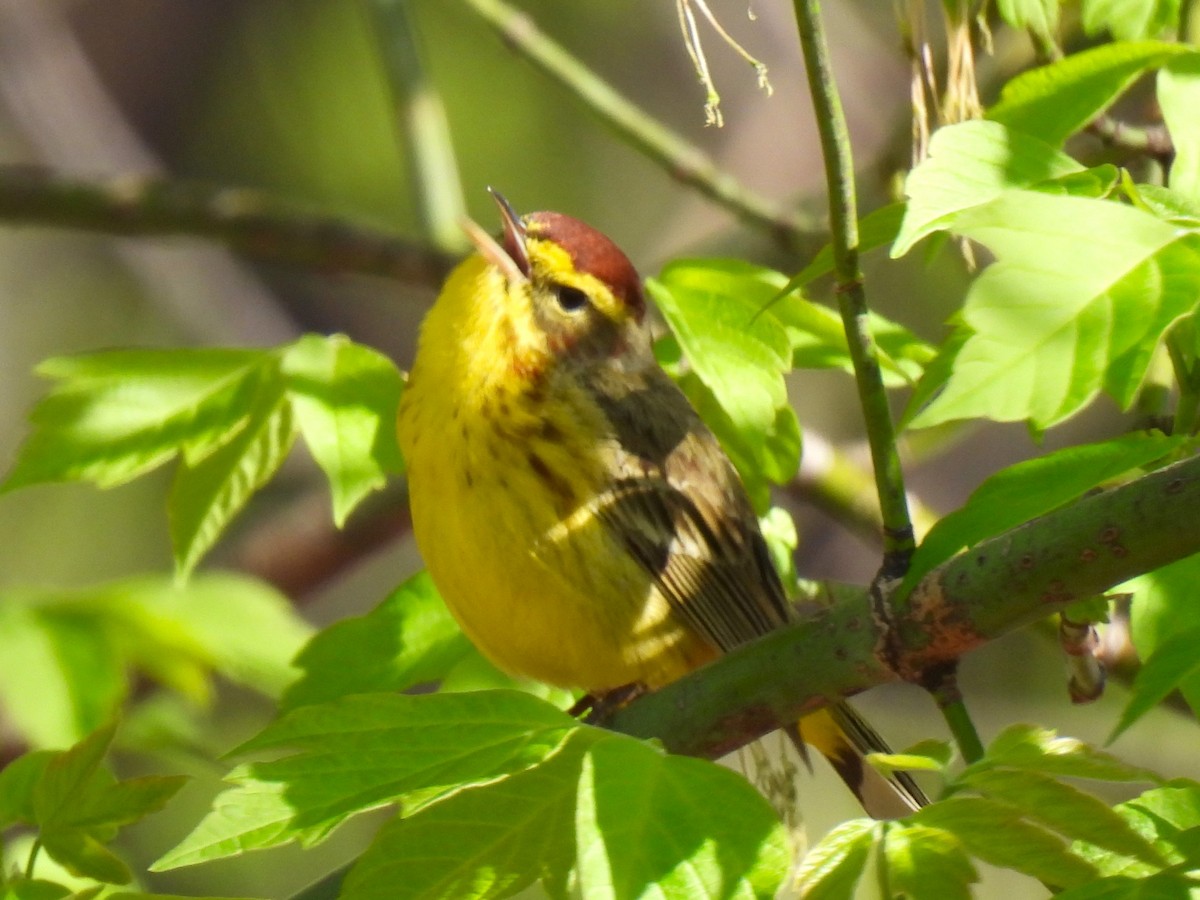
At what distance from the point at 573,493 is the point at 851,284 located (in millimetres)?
1250

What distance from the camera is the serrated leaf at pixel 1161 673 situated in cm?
165

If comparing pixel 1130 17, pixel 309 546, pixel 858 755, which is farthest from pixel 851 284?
pixel 309 546

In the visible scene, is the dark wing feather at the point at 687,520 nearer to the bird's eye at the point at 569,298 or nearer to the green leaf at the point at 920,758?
the bird's eye at the point at 569,298

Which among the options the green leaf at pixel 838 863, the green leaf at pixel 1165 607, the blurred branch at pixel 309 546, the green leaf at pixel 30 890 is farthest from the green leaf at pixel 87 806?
the blurred branch at pixel 309 546

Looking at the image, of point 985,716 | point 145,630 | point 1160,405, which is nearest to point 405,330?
point 985,716

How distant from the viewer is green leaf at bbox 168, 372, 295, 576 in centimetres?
260

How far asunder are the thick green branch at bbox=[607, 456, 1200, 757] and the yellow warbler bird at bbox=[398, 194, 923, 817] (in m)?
0.73

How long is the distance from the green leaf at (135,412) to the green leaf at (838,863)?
1.37m

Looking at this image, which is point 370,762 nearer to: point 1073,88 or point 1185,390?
point 1185,390

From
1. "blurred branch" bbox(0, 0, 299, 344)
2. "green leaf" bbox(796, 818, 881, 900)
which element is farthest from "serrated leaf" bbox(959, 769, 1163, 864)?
"blurred branch" bbox(0, 0, 299, 344)

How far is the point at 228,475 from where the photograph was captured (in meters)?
2.62

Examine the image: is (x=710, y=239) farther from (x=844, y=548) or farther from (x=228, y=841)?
(x=228, y=841)

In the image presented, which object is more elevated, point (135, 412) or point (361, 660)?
point (135, 412)

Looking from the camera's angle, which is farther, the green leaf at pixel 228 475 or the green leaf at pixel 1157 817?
the green leaf at pixel 228 475
